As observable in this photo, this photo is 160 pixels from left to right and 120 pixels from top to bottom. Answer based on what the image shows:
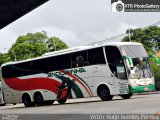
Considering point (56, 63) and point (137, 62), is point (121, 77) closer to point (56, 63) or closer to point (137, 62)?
point (137, 62)

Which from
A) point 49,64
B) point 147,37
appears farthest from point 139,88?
point 147,37

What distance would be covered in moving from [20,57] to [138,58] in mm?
66064

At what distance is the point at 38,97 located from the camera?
91.2ft

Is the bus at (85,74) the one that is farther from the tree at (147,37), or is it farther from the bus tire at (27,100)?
the tree at (147,37)

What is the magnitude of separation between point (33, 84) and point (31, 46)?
197ft

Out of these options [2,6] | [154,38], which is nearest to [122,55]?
[2,6]

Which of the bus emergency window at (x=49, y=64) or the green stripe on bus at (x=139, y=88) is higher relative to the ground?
the bus emergency window at (x=49, y=64)

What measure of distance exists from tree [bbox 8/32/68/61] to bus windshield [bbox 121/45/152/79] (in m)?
63.4

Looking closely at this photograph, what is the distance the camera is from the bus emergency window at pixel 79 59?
24562mm

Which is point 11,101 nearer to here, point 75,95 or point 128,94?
point 75,95

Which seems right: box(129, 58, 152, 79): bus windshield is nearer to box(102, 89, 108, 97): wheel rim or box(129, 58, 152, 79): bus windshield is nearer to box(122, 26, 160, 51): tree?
box(102, 89, 108, 97): wheel rim

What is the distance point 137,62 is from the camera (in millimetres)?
23578

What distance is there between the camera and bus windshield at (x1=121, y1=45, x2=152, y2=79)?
76.3 ft

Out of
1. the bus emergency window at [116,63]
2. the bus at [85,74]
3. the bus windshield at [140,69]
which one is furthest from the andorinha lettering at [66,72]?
the bus windshield at [140,69]
